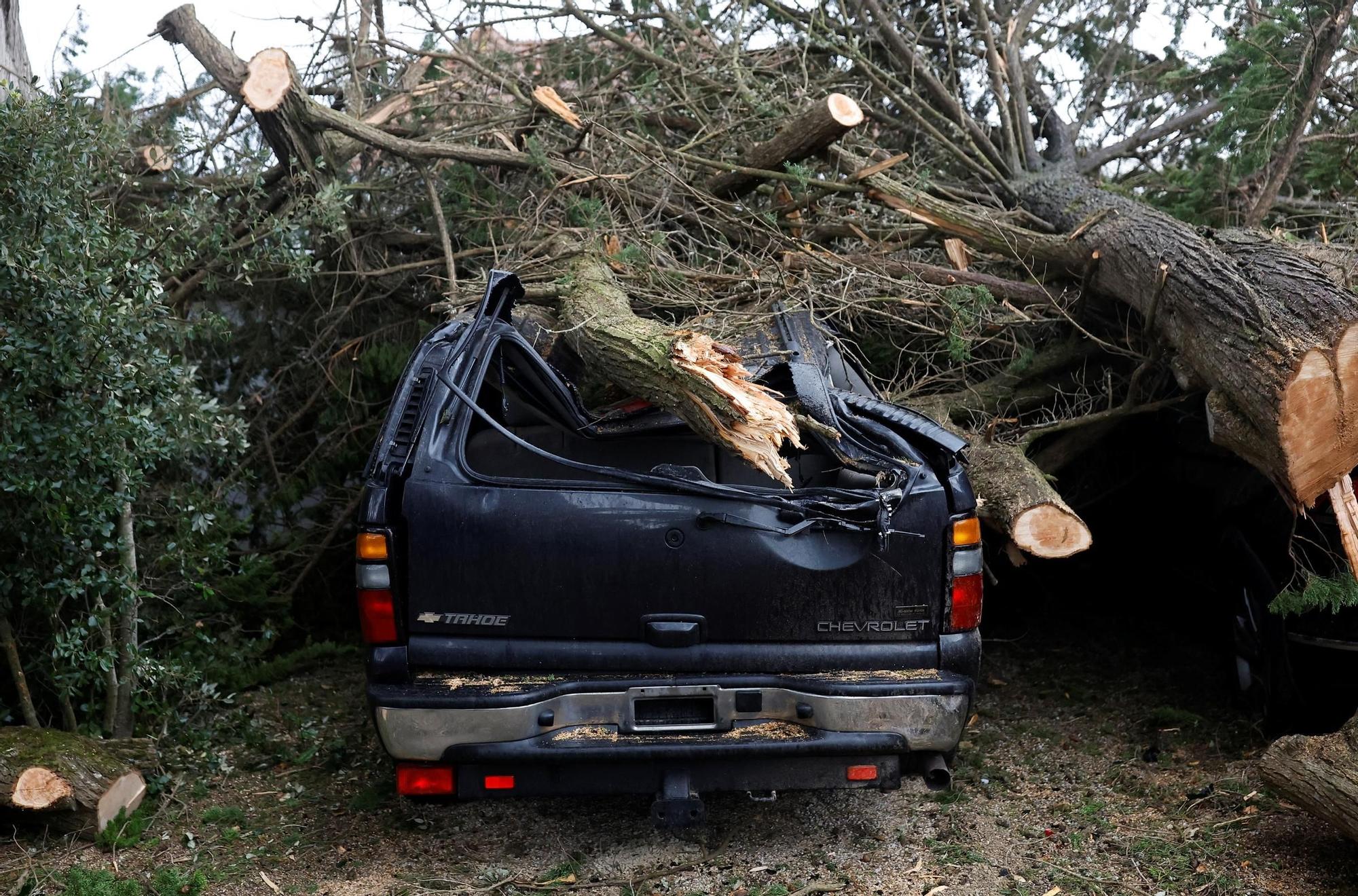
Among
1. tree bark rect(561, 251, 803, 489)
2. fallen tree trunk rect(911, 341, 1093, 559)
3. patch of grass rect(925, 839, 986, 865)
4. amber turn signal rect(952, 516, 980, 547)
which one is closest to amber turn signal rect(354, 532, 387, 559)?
tree bark rect(561, 251, 803, 489)

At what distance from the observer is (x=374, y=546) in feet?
11.4

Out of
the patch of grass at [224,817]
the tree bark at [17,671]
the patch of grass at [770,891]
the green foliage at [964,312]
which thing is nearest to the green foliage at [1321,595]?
the green foliage at [964,312]

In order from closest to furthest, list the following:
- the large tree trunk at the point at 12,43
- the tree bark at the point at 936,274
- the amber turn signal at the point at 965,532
Result: the amber turn signal at the point at 965,532, the tree bark at the point at 936,274, the large tree trunk at the point at 12,43

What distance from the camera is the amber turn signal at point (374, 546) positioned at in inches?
137

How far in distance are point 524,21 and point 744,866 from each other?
560cm

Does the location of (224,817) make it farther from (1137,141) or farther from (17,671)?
(1137,141)

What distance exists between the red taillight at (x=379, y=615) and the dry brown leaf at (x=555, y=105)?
11.9ft

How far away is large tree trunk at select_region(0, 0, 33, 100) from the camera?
573cm

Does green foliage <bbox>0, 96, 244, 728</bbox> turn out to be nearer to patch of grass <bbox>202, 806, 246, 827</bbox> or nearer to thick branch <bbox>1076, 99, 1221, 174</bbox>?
patch of grass <bbox>202, 806, 246, 827</bbox>

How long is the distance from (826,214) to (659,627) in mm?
3478

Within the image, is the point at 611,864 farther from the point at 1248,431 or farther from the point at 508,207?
the point at 508,207

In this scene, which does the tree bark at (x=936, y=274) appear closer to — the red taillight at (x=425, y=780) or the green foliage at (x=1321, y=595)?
the green foliage at (x=1321, y=595)

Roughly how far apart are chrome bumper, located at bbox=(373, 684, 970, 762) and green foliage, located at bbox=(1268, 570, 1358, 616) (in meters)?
1.52

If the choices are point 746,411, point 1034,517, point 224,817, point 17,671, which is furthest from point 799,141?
point 17,671
